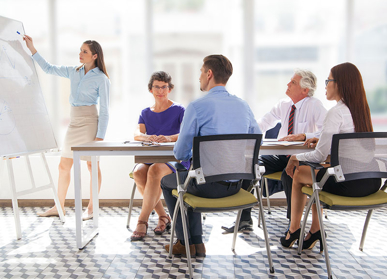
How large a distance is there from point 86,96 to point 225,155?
1735 millimetres

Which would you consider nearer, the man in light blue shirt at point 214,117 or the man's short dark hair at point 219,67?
the man in light blue shirt at point 214,117

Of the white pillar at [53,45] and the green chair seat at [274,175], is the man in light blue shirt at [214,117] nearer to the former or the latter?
the green chair seat at [274,175]

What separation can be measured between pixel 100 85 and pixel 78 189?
40.6 inches

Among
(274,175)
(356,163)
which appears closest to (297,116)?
(274,175)

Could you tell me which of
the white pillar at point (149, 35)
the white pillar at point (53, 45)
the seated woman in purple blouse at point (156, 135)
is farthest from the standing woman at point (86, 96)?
the white pillar at point (149, 35)

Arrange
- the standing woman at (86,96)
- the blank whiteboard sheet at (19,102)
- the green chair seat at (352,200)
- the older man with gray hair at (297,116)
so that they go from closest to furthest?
the green chair seat at (352,200) → the blank whiteboard sheet at (19,102) → the older man with gray hair at (297,116) → the standing woman at (86,96)

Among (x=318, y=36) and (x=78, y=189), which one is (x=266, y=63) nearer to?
(x=318, y=36)

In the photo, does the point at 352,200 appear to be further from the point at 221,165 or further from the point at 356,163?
the point at 221,165

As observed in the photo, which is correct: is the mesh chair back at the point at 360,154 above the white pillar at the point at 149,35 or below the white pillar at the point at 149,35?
below

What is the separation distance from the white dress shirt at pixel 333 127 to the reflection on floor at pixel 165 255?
72 centimetres

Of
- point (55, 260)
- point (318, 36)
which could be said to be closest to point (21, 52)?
point (55, 260)

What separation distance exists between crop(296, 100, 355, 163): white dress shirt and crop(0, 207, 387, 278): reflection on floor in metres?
0.72

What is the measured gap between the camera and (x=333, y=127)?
234 centimetres

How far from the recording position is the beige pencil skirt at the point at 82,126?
3432mm
